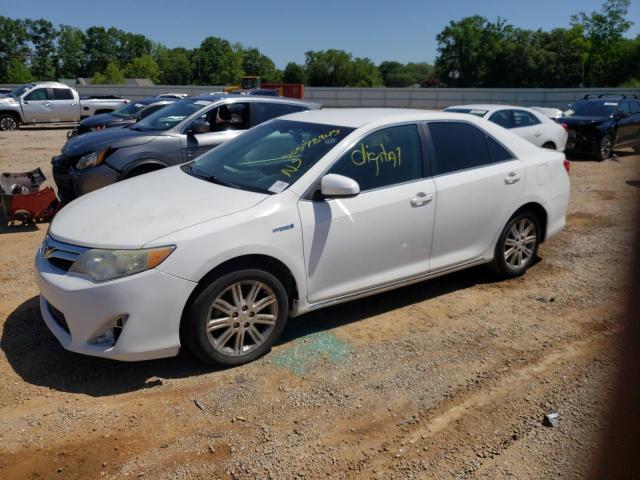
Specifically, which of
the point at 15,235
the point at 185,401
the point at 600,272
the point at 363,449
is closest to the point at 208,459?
the point at 185,401

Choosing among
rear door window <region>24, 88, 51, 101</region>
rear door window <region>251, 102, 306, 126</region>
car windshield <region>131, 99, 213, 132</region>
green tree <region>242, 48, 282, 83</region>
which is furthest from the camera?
green tree <region>242, 48, 282, 83</region>

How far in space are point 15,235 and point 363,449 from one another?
550 cm

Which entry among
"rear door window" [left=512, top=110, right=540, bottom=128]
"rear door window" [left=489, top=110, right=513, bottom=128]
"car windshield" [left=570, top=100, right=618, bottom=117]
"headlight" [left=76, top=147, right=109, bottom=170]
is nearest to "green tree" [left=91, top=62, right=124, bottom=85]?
"car windshield" [left=570, top=100, right=618, bottom=117]

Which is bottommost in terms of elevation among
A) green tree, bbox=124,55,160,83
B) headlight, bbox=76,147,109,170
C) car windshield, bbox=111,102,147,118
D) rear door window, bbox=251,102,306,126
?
headlight, bbox=76,147,109,170

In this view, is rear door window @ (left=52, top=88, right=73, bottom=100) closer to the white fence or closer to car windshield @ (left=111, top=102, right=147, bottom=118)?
car windshield @ (left=111, top=102, right=147, bottom=118)

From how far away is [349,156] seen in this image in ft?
13.4

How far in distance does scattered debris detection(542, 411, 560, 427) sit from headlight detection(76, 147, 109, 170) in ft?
19.3

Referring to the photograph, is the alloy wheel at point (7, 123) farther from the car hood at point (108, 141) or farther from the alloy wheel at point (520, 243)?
the alloy wheel at point (520, 243)

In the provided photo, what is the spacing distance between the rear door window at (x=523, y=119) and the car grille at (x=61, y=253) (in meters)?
10.3

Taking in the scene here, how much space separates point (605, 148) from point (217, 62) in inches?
4244

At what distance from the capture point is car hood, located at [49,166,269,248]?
134 inches

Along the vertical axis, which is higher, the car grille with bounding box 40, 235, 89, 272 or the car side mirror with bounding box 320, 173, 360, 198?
the car side mirror with bounding box 320, 173, 360, 198

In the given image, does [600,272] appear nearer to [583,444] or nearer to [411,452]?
[583,444]

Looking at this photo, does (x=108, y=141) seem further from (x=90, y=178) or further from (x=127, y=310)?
(x=127, y=310)
